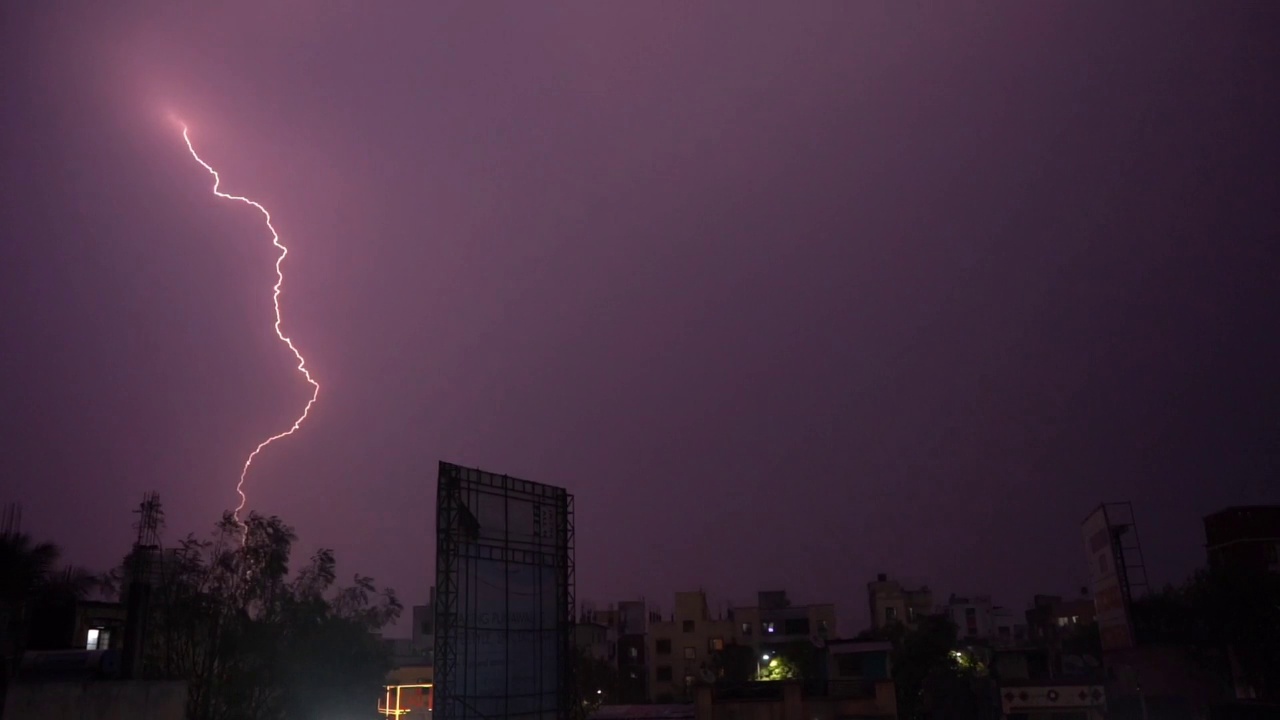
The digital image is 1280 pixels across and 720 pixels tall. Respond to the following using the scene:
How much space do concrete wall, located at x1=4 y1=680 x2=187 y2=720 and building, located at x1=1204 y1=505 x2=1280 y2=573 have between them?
121 ft

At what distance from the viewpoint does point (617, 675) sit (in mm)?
53875

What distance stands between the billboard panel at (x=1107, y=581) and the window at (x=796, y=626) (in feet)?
97.0

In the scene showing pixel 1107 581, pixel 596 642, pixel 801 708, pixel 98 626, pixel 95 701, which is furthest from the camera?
pixel 596 642

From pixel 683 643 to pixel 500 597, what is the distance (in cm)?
3840

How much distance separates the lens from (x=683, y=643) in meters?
56.9

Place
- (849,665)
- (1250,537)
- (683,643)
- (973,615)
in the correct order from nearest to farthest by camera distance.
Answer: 1. (1250,537)
2. (849,665)
3. (683,643)
4. (973,615)

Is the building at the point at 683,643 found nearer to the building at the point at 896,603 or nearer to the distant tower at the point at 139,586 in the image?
the building at the point at 896,603

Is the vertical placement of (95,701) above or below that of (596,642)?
below

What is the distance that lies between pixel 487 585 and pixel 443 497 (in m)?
2.20

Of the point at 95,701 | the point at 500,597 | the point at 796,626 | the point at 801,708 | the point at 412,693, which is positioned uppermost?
Answer: the point at 796,626

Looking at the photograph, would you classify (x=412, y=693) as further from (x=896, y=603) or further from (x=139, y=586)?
(x=896, y=603)

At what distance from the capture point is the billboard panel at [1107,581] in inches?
1034

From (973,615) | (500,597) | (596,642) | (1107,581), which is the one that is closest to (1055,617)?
(973,615)

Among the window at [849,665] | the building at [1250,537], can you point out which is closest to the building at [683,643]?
the window at [849,665]
